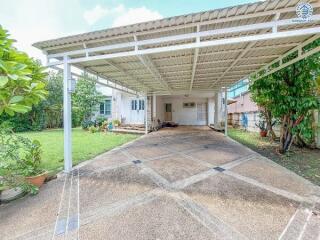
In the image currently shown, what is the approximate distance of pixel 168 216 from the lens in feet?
8.57

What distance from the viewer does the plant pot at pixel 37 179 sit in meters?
3.65

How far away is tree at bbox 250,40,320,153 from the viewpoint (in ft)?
17.9

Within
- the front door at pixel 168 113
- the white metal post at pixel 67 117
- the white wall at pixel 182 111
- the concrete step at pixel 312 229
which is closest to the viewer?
the concrete step at pixel 312 229

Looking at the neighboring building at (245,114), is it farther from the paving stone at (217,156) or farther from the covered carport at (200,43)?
the paving stone at (217,156)

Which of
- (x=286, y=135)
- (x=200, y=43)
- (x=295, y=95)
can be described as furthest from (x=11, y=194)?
(x=295, y=95)

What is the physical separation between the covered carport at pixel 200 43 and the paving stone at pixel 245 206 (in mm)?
2851

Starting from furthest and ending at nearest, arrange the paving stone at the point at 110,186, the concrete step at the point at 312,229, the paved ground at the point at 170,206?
1. the paving stone at the point at 110,186
2. the paved ground at the point at 170,206
3. the concrete step at the point at 312,229

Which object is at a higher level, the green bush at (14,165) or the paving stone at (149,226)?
the green bush at (14,165)

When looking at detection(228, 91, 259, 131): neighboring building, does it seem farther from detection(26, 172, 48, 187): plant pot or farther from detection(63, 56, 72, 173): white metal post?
detection(26, 172, 48, 187): plant pot

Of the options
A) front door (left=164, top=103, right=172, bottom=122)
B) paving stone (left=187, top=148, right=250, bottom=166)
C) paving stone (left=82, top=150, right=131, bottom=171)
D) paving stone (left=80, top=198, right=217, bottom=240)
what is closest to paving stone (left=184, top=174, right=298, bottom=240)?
paving stone (left=80, top=198, right=217, bottom=240)

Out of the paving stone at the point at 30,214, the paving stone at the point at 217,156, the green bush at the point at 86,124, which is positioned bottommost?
the paving stone at the point at 30,214

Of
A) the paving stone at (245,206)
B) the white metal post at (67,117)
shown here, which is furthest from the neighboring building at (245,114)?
the white metal post at (67,117)

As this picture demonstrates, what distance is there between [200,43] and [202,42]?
0.14 feet

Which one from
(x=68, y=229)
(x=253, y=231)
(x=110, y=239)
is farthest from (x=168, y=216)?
(x=68, y=229)
